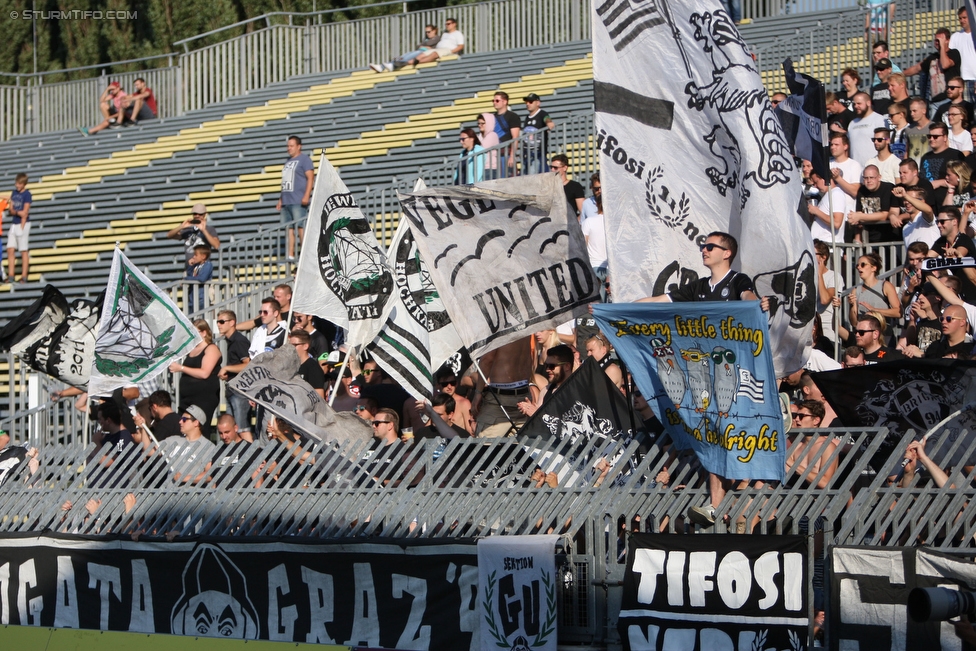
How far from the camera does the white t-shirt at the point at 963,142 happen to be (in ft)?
48.1

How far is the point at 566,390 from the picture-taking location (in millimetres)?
9375

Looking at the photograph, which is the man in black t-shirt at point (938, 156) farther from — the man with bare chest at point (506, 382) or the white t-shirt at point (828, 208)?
the man with bare chest at point (506, 382)

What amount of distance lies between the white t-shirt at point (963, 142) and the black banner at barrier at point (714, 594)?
7896 millimetres

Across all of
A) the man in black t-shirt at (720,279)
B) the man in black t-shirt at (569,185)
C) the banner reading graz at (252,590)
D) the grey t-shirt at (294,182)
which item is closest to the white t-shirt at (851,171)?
the man in black t-shirt at (569,185)

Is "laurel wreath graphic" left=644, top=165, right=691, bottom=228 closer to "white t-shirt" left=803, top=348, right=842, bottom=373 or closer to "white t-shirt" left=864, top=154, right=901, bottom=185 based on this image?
"white t-shirt" left=803, top=348, right=842, bottom=373

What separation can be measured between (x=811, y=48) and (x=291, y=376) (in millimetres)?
11181

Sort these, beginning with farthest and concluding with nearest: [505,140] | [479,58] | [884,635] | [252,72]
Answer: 1. [252,72]
2. [479,58]
3. [505,140]
4. [884,635]

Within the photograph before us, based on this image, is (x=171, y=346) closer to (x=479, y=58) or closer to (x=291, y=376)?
(x=291, y=376)

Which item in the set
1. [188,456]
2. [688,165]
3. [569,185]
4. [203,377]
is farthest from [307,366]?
[688,165]

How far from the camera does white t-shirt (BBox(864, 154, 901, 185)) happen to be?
47.0ft

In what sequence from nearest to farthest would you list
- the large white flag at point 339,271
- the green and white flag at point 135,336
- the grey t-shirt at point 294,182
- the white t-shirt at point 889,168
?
the green and white flag at point 135,336
the large white flag at point 339,271
the white t-shirt at point 889,168
the grey t-shirt at point 294,182

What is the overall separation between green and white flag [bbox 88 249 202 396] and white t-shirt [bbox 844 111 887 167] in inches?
286

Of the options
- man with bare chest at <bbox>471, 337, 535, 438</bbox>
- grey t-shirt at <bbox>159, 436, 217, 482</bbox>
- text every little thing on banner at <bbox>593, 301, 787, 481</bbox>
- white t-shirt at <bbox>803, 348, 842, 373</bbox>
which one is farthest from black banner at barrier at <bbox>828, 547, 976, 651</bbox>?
grey t-shirt at <bbox>159, 436, 217, 482</bbox>

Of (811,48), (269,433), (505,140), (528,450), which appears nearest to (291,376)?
(269,433)
